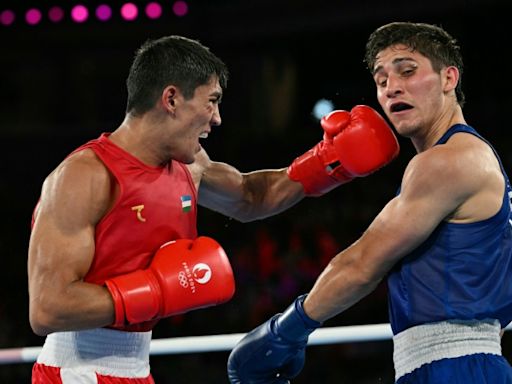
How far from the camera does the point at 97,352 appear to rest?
2.39 meters

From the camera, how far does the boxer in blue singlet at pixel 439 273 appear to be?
85.9 inches

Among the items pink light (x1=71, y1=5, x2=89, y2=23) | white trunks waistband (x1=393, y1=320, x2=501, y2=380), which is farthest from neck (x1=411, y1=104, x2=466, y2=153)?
pink light (x1=71, y1=5, x2=89, y2=23)

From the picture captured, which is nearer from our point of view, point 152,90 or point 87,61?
point 152,90

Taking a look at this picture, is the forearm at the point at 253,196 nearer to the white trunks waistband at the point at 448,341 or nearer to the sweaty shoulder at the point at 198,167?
the sweaty shoulder at the point at 198,167

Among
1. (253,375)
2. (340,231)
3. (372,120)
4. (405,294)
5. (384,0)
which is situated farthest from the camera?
(384,0)

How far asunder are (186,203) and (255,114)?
643 cm

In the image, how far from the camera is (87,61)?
9.30 meters

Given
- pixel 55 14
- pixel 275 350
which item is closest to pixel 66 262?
pixel 275 350

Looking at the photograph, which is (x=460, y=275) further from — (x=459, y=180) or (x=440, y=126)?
(x=440, y=126)

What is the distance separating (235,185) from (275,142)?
5.01 m

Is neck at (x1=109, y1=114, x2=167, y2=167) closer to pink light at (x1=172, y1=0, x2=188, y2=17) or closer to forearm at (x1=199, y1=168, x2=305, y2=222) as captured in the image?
forearm at (x1=199, y1=168, x2=305, y2=222)

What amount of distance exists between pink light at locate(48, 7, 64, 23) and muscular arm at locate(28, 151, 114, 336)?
525 centimetres

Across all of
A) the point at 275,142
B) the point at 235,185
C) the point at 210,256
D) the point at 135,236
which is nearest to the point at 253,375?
the point at 210,256

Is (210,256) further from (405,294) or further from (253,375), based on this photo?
(405,294)
